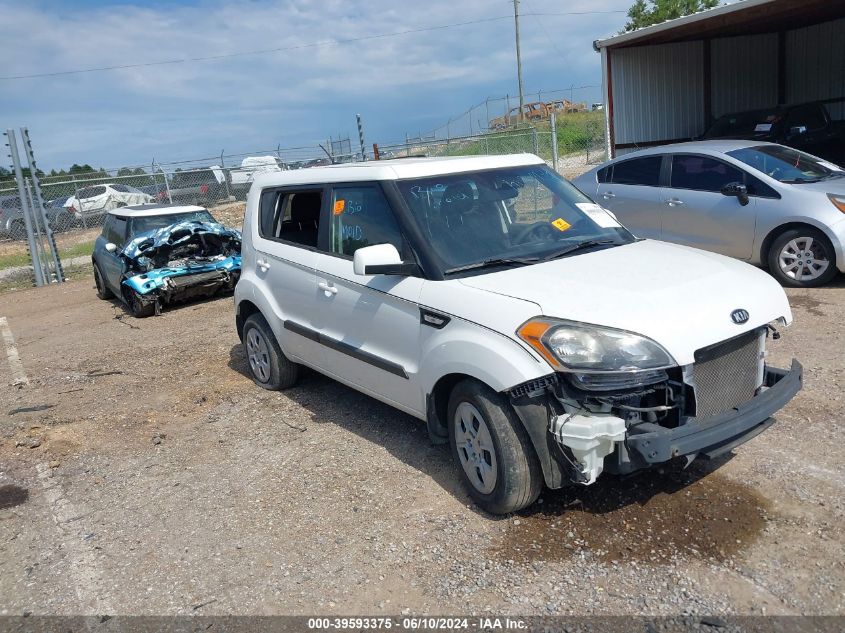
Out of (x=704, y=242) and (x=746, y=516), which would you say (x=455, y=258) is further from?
(x=704, y=242)

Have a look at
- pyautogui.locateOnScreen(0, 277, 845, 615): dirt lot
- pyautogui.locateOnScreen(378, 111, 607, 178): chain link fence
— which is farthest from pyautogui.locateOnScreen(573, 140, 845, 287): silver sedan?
pyautogui.locateOnScreen(378, 111, 607, 178): chain link fence

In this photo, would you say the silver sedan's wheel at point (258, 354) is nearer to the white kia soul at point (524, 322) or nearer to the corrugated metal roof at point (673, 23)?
the white kia soul at point (524, 322)

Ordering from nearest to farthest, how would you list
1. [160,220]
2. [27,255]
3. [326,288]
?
[326,288], [160,220], [27,255]

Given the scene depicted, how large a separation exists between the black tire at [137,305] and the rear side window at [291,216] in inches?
201

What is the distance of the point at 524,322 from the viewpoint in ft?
11.3

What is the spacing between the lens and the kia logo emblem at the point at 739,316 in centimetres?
350

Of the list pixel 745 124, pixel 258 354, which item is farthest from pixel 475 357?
pixel 745 124

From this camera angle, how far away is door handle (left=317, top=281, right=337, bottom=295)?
4844 mm

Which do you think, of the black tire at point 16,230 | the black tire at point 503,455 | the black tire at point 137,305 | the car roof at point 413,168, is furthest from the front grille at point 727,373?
the black tire at point 16,230

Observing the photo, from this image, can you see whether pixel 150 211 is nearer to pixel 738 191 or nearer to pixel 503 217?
pixel 503 217

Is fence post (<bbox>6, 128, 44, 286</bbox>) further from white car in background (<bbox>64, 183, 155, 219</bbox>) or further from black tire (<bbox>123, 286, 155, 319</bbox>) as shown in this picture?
black tire (<bbox>123, 286, 155, 319</bbox>)

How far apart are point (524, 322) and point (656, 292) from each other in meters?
0.69

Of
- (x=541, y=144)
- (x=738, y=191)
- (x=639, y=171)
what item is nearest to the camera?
(x=738, y=191)

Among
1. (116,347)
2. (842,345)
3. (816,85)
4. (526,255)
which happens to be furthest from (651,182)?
(816,85)
